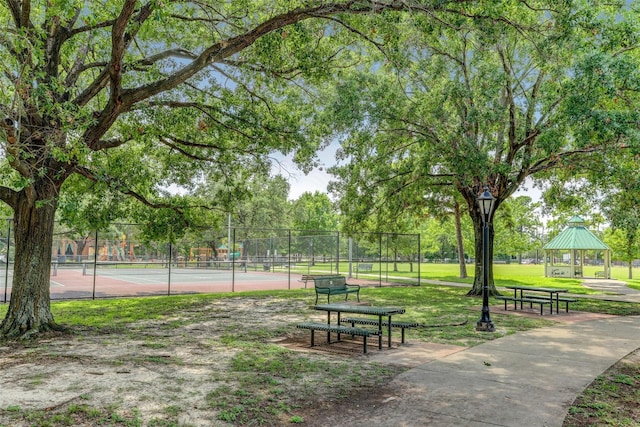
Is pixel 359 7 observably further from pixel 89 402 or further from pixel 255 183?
pixel 255 183

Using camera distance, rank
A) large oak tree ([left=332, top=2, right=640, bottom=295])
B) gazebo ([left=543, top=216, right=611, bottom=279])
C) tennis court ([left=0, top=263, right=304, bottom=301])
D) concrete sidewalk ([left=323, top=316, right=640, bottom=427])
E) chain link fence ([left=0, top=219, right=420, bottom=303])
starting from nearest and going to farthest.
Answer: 1. concrete sidewalk ([left=323, top=316, right=640, bottom=427])
2. large oak tree ([left=332, top=2, right=640, bottom=295])
3. chain link fence ([left=0, top=219, right=420, bottom=303])
4. tennis court ([left=0, top=263, right=304, bottom=301])
5. gazebo ([left=543, top=216, right=611, bottom=279])

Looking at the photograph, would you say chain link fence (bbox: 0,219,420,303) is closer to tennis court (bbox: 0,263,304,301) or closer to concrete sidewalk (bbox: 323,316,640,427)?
tennis court (bbox: 0,263,304,301)

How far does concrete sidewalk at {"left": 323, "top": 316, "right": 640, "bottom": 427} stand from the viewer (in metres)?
5.23

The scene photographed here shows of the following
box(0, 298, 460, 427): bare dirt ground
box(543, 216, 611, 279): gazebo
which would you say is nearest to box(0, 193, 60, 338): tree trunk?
box(0, 298, 460, 427): bare dirt ground

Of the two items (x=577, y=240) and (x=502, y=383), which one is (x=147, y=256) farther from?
(x=577, y=240)

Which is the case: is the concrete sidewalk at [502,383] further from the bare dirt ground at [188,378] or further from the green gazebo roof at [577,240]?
the green gazebo roof at [577,240]

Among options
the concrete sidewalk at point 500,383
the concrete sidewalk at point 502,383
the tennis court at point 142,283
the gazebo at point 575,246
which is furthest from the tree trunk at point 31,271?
the gazebo at point 575,246

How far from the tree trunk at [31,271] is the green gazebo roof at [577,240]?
35978 mm

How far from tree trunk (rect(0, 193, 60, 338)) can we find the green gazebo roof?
36.0 metres

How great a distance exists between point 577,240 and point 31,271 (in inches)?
1476

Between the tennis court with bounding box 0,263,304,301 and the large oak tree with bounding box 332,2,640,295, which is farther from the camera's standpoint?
the tennis court with bounding box 0,263,304,301

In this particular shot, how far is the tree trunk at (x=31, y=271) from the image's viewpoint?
33.3 feet

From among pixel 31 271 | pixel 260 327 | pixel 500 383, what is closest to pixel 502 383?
pixel 500 383

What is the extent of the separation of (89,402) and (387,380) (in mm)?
3833
